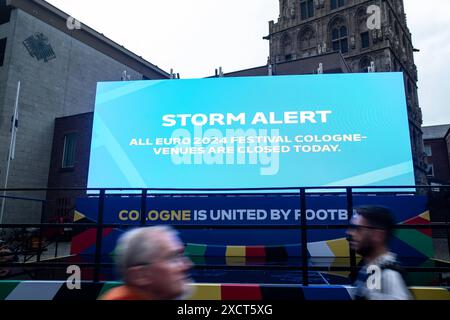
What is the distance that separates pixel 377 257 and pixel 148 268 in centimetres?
158

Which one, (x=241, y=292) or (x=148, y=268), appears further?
(x=241, y=292)

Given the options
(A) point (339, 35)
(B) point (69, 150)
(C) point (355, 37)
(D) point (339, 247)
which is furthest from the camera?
(A) point (339, 35)

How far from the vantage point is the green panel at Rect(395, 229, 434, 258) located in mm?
5711

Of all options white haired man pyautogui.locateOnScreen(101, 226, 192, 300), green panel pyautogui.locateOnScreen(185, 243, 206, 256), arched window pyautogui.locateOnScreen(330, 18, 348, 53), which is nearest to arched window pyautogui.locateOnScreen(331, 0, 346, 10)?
arched window pyautogui.locateOnScreen(330, 18, 348, 53)

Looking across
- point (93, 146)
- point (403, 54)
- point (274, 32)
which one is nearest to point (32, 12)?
point (93, 146)

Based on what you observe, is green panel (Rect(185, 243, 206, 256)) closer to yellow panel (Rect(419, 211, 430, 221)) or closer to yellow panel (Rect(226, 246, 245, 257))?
yellow panel (Rect(226, 246, 245, 257))

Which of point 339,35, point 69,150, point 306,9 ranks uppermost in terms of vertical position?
point 306,9

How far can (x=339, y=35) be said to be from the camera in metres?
43.1

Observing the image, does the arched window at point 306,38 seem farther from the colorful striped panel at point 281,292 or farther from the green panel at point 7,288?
the green panel at point 7,288

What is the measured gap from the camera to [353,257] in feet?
10.5

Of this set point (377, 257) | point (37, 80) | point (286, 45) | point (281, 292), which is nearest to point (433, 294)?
point (377, 257)

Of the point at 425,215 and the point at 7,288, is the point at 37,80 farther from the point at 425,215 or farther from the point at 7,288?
the point at 425,215
